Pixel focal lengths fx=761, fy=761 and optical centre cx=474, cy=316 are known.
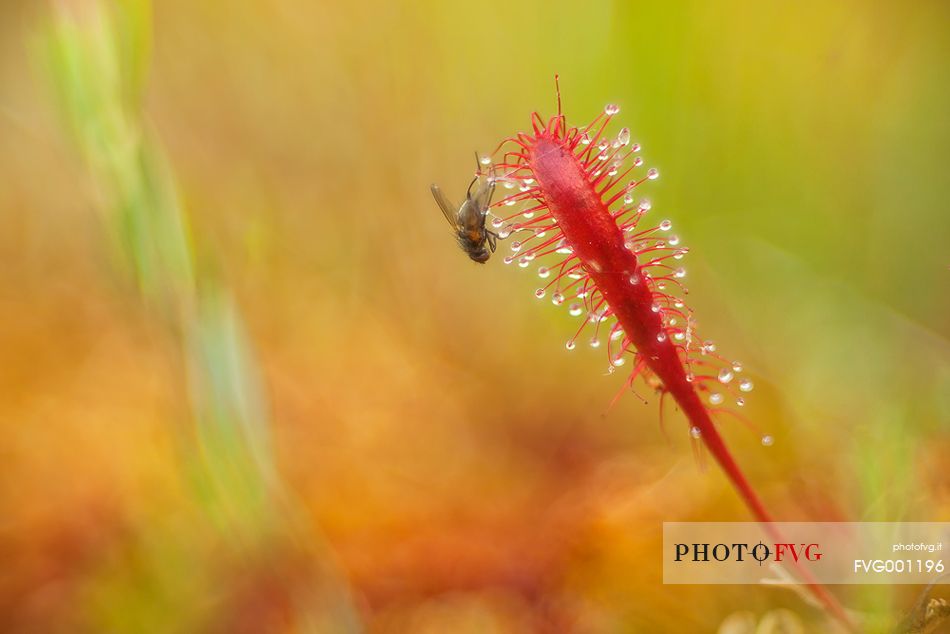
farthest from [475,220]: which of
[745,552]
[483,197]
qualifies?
[745,552]

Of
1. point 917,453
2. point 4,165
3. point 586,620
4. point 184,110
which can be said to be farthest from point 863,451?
point 4,165

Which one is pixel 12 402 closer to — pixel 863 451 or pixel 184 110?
pixel 184 110

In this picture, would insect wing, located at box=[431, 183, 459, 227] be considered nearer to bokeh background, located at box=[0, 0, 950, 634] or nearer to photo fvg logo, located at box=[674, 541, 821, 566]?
bokeh background, located at box=[0, 0, 950, 634]
